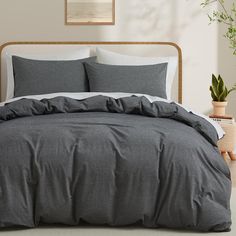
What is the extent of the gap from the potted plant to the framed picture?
1.16 metres

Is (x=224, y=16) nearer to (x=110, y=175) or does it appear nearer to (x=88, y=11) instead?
(x=88, y=11)

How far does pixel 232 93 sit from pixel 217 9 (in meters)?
0.81

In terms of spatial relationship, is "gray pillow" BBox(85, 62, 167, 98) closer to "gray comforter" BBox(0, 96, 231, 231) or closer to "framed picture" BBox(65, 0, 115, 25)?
"framed picture" BBox(65, 0, 115, 25)

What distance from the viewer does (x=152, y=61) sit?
5234mm

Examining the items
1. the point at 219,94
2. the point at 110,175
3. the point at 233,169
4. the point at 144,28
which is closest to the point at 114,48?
the point at 144,28

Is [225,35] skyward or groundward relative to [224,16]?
groundward

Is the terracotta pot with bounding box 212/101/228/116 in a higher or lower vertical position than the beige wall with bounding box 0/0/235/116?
lower

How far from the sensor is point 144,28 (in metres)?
5.74

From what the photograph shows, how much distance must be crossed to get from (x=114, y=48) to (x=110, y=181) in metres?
2.62

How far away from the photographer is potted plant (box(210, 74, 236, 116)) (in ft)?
17.9

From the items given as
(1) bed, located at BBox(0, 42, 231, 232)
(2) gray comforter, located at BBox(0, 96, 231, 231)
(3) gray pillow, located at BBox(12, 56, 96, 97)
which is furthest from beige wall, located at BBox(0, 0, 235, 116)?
(2) gray comforter, located at BBox(0, 96, 231, 231)

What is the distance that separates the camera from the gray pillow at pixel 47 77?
4934 mm

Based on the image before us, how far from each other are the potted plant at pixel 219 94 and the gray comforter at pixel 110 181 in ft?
7.14

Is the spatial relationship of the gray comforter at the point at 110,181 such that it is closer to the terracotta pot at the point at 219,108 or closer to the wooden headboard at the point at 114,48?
the terracotta pot at the point at 219,108
